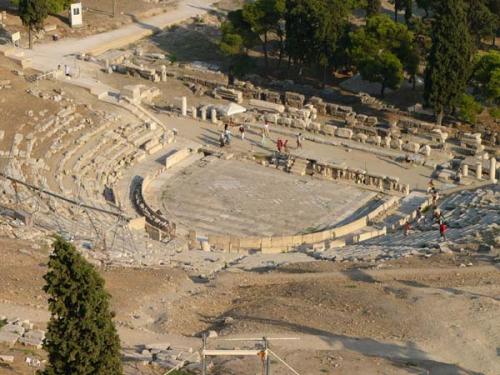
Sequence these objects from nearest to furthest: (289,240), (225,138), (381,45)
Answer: (289,240) → (225,138) → (381,45)

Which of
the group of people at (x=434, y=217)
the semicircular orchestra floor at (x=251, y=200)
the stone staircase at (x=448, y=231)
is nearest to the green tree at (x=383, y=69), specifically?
the semicircular orchestra floor at (x=251, y=200)

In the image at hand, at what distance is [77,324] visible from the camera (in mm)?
29219

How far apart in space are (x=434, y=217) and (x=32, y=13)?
3384 centimetres

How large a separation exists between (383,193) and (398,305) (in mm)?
19748

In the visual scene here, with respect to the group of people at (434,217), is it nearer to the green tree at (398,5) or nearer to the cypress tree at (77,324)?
the cypress tree at (77,324)

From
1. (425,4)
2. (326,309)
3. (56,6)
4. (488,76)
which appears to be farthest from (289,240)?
(425,4)

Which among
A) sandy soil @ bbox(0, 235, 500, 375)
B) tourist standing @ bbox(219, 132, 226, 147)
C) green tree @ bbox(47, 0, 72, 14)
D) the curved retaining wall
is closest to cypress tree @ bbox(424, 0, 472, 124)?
tourist standing @ bbox(219, 132, 226, 147)

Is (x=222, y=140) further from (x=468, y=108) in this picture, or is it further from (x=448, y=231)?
(x=448, y=231)

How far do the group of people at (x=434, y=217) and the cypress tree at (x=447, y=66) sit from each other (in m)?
9.95

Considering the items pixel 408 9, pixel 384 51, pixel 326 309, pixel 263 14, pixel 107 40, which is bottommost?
pixel 107 40

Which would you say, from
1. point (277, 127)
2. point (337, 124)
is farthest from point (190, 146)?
point (337, 124)

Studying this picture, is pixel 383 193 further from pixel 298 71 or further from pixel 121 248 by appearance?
pixel 298 71

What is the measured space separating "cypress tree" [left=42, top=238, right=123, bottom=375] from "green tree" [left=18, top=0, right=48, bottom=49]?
152ft

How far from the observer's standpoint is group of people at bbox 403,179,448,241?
47969 mm
